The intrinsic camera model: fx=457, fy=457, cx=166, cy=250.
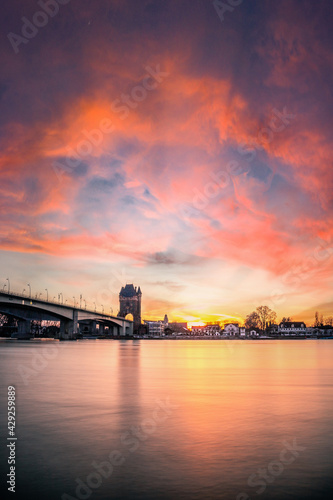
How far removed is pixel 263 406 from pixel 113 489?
46.2 ft

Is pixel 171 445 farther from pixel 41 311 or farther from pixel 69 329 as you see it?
pixel 69 329

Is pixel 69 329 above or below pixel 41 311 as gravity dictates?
below

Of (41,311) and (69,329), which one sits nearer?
(41,311)

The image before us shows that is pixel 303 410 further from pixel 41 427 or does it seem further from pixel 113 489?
pixel 113 489

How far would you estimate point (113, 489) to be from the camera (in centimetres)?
1028

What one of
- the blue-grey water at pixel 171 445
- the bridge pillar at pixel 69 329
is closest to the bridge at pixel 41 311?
the bridge pillar at pixel 69 329

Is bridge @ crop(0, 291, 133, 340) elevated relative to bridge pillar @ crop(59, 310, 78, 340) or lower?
elevated

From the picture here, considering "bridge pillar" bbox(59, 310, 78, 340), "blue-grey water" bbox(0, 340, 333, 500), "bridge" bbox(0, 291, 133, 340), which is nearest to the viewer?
"blue-grey water" bbox(0, 340, 333, 500)

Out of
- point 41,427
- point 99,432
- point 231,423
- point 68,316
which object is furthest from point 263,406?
point 68,316

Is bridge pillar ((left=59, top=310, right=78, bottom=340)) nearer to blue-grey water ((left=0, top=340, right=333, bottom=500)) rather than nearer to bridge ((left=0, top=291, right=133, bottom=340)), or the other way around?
bridge ((left=0, top=291, right=133, bottom=340))

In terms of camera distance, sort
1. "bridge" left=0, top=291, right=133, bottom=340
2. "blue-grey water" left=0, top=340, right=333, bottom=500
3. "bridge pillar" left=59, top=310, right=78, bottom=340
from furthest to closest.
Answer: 1. "bridge pillar" left=59, top=310, right=78, bottom=340
2. "bridge" left=0, top=291, right=133, bottom=340
3. "blue-grey water" left=0, top=340, right=333, bottom=500

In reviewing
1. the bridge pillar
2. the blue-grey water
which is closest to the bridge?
the bridge pillar

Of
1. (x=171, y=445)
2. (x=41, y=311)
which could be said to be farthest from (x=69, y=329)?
(x=171, y=445)

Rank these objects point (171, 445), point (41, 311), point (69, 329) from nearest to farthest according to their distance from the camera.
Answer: point (171, 445), point (41, 311), point (69, 329)
